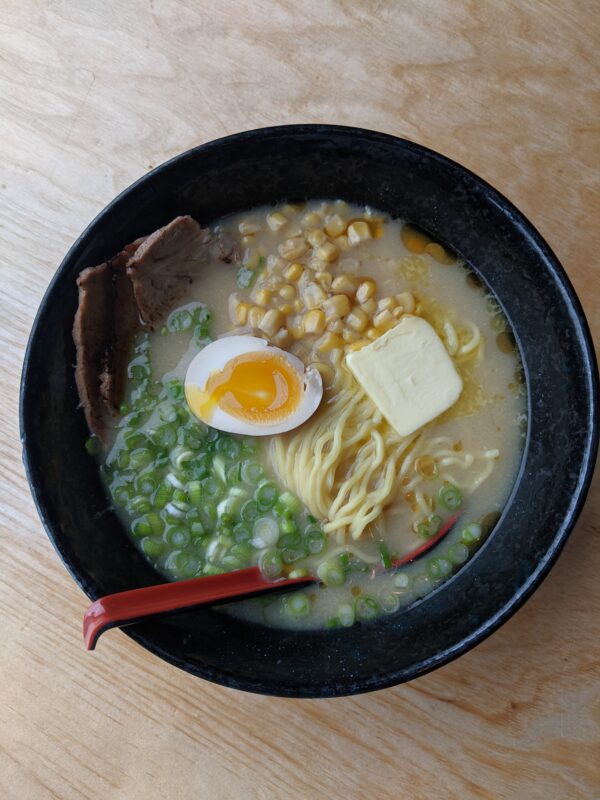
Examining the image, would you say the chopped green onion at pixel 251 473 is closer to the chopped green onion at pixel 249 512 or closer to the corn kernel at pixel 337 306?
the chopped green onion at pixel 249 512

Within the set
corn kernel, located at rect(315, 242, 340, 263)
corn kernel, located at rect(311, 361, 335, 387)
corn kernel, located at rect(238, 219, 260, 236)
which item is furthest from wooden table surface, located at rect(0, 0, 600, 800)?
corn kernel, located at rect(311, 361, 335, 387)

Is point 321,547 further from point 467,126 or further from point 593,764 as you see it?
point 467,126

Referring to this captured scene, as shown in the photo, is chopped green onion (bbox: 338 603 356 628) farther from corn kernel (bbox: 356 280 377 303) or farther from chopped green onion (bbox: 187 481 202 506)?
corn kernel (bbox: 356 280 377 303)

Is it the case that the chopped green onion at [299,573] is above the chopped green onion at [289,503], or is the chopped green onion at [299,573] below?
below

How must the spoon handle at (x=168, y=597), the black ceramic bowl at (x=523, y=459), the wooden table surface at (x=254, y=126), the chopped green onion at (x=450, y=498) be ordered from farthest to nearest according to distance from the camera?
the chopped green onion at (x=450, y=498) < the wooden table surface at (x=254, y=126) < the black ceramic bowl at (x=523, y=459) < the spoon handle at (x=168, y=597)

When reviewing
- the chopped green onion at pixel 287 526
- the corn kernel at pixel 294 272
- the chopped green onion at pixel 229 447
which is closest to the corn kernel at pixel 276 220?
the corn kernel at pixel 294 272

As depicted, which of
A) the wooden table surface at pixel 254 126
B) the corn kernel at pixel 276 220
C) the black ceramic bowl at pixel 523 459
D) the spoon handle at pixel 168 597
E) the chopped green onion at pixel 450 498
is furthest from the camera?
the corn kernel at pixel 276 220
